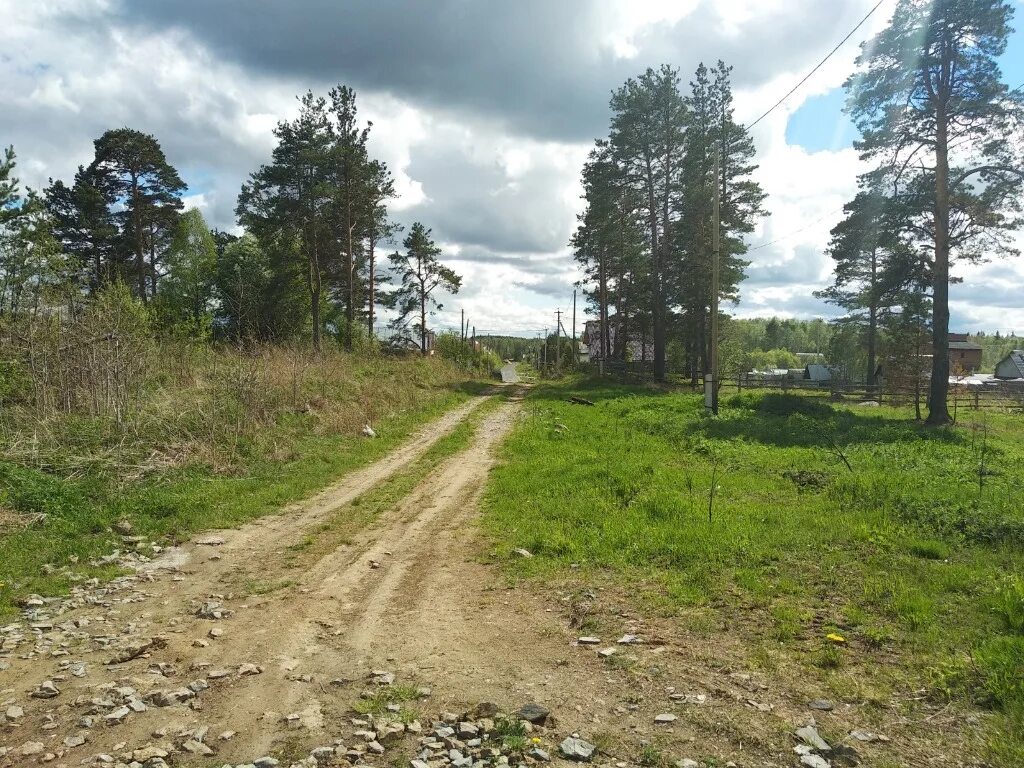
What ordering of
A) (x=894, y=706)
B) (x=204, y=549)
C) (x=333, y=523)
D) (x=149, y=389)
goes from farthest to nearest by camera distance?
(x=149, y=389) < (x=333, y=523) < (x=204, y=549) < (x=894, y=706)

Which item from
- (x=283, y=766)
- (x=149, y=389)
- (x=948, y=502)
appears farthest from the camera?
(x=149, y=389)

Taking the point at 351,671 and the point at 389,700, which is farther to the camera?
the point at 351,671

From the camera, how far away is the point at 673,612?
563 centimetres

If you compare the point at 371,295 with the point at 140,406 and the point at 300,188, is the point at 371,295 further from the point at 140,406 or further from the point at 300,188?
the point at 140,406

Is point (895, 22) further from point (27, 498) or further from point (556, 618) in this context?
point (27, 498)

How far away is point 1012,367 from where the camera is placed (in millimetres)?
79875

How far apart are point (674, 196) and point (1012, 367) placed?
73.6 metres

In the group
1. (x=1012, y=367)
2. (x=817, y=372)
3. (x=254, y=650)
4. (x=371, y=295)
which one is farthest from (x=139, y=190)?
(x=1012, y=367)

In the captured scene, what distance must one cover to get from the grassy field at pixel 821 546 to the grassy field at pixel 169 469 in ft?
13.3

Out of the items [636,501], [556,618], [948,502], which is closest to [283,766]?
[556,618]

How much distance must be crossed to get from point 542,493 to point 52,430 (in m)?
8.82

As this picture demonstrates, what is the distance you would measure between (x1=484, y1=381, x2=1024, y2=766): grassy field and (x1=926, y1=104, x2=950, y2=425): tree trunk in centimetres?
570

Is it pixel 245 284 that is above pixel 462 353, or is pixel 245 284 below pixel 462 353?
above

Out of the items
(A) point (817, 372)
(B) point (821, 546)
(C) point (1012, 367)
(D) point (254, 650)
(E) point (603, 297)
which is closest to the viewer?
(D) point (254, 650)
